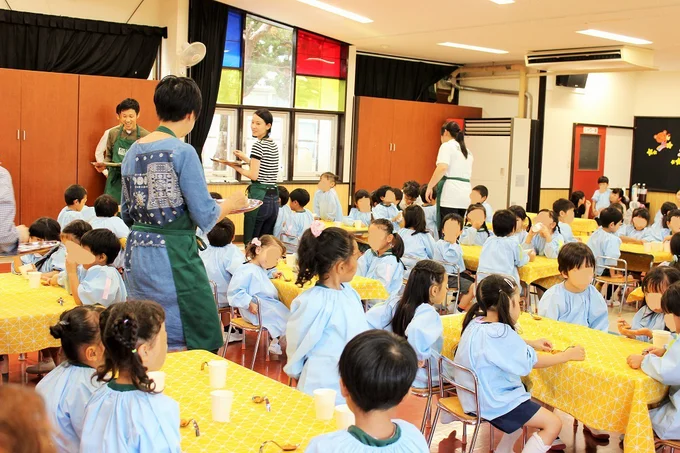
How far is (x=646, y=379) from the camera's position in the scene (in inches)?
135

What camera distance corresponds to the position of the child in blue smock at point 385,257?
19.5 ft

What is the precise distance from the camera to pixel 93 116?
10.0 m

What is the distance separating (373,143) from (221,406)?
434 inches

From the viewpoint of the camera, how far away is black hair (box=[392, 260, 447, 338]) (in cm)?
407

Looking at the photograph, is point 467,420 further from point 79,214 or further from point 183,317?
point 79,214

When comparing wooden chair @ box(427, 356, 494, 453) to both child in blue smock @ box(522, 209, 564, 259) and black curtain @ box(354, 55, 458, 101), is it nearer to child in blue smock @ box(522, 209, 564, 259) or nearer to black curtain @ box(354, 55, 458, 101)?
child in blue smock @ box(522, 209, 564, 259)

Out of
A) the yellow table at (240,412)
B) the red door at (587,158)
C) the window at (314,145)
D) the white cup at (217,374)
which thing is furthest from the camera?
the red door at (587,158)

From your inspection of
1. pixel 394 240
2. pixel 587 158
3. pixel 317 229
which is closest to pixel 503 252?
pixel 394 240

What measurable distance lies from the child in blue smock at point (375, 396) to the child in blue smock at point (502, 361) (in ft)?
5.36

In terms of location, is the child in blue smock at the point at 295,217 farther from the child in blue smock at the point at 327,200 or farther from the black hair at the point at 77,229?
the black hair at the point at 77,229

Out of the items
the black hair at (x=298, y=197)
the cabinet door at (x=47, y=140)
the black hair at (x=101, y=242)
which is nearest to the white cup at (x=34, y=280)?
the black hair at (x=101, y=242)

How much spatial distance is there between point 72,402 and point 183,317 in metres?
0.70

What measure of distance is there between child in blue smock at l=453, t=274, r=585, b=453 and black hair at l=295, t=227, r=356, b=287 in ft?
2.31

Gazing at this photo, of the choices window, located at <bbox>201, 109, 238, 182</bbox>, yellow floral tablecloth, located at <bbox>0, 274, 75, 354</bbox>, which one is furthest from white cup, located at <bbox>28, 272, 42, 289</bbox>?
window, located at <bbox>201, 109, 238, 182</bbox>
